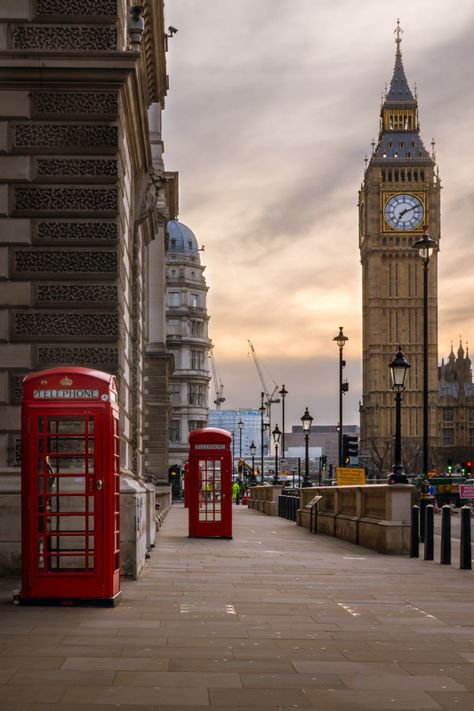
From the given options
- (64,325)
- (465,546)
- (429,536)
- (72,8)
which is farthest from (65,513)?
(429,536)

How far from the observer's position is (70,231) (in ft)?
48.4

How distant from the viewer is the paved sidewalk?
7199 mm

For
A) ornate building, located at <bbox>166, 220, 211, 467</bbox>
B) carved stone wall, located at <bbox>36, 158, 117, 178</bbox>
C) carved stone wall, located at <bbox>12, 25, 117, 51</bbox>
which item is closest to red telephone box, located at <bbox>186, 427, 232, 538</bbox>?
carved stone wall, located at <bbox>36, 158, 117, 178</bbox>

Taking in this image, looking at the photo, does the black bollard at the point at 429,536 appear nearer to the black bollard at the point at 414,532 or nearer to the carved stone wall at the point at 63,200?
the black bollard at the point at 414,532

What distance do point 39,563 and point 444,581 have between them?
6.14m

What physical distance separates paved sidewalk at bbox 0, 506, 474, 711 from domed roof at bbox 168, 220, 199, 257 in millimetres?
113626

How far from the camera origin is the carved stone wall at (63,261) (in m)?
14.6

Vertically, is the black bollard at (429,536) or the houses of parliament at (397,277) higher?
the houses of parliament at (397,277)


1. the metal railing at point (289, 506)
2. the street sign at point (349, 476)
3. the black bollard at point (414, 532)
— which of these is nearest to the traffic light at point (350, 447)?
the street sign at point (349, 476)

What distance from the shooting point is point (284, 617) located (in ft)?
36.2

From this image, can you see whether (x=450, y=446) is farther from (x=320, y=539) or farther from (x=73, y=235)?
(x=73, y=235)

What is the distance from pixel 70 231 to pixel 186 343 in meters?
108

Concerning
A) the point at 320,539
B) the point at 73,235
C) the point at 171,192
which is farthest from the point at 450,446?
the point at 73,235

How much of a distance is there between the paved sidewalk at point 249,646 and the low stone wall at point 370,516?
5111mm
